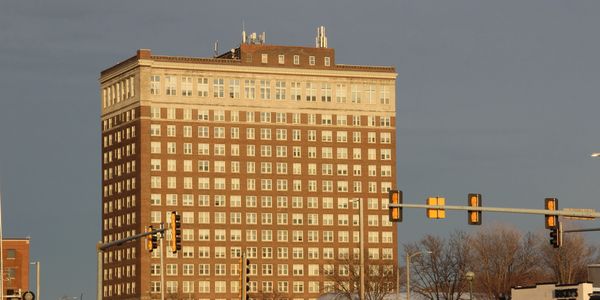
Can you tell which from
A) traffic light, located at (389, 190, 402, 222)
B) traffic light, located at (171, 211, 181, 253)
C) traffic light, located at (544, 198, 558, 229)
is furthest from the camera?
traffic light, located at (171, 211, 181, 253)

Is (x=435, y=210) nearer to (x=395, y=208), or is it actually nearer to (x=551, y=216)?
(x=395, y=208)

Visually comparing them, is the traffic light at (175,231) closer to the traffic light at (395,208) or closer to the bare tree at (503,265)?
the traffic light at (395,208)

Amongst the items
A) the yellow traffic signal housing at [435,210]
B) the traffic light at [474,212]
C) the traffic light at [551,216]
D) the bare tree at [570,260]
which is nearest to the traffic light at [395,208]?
the yellow traffic signal housing at [435,210]

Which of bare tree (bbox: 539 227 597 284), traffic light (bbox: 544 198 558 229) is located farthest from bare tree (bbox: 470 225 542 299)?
traffic light (bbox: 544 198 558 229)

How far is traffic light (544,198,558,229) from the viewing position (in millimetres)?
63062

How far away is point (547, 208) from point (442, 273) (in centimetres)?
13665

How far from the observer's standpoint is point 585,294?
368ft

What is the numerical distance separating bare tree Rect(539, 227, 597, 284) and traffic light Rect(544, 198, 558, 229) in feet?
409

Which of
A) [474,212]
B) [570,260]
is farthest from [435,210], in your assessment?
[570,260]

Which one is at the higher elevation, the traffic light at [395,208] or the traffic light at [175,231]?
the traffic light at [395,208]

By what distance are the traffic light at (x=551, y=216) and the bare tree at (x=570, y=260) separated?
409 ft

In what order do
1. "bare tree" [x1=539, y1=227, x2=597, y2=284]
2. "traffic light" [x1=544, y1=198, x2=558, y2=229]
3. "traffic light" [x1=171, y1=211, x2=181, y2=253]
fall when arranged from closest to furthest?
"traffic light" [x1=544, y1=198, x2=558, y2=229] → "traffic light" [x1=171, y1=211, x2=181, y2=253] → "bare tree" [x1=539, y1=227, x2=597, y2=284]

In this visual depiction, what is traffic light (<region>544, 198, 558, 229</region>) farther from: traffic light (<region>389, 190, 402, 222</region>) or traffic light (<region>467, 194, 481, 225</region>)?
traffic light (<region>389, 190, 402, 222</region>)

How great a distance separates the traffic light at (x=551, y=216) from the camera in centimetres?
6306
